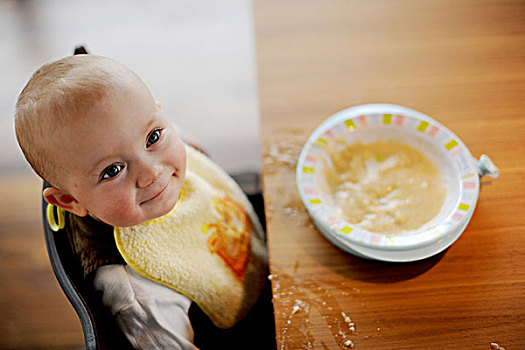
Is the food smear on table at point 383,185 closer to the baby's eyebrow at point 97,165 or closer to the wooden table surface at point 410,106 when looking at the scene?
the wooden table surface at point 410,106

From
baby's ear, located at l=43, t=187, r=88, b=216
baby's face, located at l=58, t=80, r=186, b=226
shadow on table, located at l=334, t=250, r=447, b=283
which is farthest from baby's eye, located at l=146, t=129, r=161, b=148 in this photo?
shadow on table, located at l=334, t=250, r=447, b=283

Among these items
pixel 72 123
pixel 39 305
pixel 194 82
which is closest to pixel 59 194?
pixel 72 123

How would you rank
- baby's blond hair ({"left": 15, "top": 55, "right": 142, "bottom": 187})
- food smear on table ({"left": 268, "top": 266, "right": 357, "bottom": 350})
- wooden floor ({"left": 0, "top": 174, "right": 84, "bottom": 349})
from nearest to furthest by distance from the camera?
baby's blond hair ({"left": 15, "top": 55, "right": 142, "bottom": 187}) < food smear on table ({"left": 268, "top": 266, "right": 357, "bottom": 350}) < wooden floor ({"left": 0, "top": 174, "right": 84, "bottom": 349})

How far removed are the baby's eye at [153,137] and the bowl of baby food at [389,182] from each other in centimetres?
27

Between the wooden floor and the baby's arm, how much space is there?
726 mm

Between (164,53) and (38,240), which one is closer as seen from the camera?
(38,240)

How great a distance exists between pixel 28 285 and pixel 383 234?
1266mm

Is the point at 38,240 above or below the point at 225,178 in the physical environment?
below

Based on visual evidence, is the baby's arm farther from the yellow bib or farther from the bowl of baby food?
the bowl of baby food

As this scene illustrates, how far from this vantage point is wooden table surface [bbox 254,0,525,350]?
2.59 ft

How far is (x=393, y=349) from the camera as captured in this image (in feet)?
2.50

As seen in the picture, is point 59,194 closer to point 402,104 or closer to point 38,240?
point 402,104

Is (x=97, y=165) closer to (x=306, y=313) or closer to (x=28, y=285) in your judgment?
(x=306, y=313)

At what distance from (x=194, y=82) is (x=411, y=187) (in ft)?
4.89
